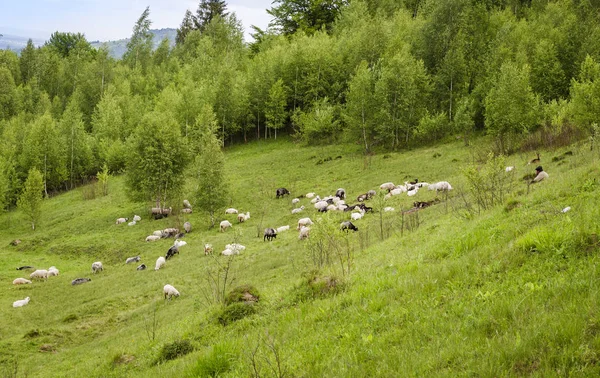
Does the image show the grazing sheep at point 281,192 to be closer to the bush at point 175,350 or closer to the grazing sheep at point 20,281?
the grazing sheep at point 20,281

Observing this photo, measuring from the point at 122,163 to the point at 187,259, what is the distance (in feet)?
151

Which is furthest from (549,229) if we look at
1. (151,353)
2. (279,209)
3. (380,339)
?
(279,209)

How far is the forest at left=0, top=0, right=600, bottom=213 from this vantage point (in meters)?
43.8

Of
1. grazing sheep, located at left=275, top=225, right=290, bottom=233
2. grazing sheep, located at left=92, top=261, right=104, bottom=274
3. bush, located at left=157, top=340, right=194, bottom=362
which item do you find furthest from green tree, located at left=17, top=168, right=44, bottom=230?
bush, located at left=157, top=340, right=194, bottom=362

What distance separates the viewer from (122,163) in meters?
68.9

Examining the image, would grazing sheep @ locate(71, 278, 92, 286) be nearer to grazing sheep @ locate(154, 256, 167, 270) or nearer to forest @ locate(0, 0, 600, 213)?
grazing sheep @ locate(154, 256, 167, 270)

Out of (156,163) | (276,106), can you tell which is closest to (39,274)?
(156,163)

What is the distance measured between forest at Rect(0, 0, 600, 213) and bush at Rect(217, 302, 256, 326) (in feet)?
93.2

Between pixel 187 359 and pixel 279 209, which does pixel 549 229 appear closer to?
pixel 187 359

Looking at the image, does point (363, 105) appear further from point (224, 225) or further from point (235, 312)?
point (235, 312)

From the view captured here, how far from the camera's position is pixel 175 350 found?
10.8m

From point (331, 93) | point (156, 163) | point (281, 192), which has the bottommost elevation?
point (281, 192)

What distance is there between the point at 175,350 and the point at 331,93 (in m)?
63.7

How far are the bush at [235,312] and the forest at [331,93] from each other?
28.4 metres
